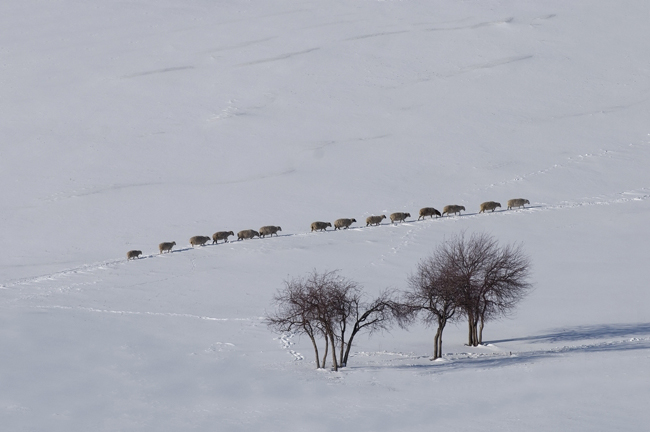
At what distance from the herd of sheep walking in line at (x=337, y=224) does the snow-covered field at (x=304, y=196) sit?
2.43 ft

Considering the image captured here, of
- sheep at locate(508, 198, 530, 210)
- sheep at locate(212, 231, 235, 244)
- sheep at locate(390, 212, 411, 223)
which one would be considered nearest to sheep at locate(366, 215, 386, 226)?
sheep at locate(390, 212, 411, 223)

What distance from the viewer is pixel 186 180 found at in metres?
54.1

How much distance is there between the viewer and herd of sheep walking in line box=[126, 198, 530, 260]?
39.2 metres

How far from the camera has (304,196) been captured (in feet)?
164

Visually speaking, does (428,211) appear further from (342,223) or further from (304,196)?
(304,196)

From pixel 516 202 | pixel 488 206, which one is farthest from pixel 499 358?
pixel 516 202

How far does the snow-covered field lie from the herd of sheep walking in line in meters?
0.74

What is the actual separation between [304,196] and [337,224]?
8.38 m

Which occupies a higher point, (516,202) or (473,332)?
(516,202)

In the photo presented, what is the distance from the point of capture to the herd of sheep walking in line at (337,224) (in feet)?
129

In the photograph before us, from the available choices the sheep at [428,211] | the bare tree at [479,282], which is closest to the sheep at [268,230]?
the sheep at [428,211]

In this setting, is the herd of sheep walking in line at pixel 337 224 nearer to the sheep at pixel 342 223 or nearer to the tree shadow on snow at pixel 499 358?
the sheep at pixel 342 223

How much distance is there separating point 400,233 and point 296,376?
16855mm

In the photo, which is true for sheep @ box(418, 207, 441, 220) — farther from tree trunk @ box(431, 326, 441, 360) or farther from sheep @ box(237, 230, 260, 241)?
tree trunk @ box(431, 326, 441, 360)
